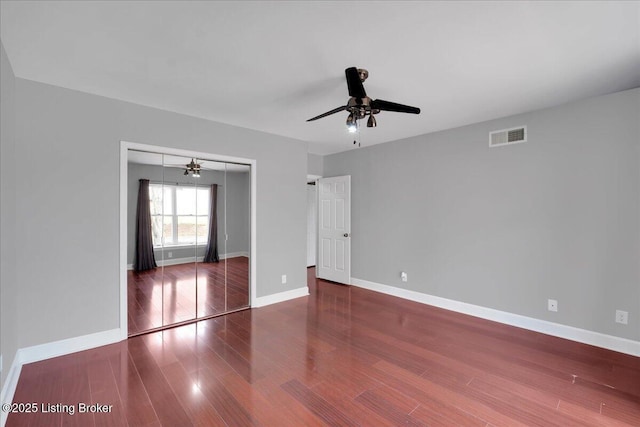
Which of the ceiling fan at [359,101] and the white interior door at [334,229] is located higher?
the ceiling fan at [359,101]

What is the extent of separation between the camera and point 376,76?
2.62 meters

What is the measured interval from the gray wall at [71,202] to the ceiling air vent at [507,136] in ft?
13.2

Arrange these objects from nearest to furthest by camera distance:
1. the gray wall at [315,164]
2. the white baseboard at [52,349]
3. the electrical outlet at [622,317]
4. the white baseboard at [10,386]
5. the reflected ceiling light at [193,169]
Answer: the white baseboard at [10,386]
the white baseboard at [52,349]
the electrical outlet at [622,317]
the reflected ceiling light at [193,169]
the gray wall at [315,164]

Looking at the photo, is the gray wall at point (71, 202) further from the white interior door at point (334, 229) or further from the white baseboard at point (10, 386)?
the white interior door at point (334, 229)

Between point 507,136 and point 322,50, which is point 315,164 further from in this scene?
point 322,50

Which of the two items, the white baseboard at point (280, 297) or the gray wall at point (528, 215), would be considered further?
the white baseboard at point (280, 297)

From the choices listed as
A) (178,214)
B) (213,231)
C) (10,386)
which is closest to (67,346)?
(10,386)

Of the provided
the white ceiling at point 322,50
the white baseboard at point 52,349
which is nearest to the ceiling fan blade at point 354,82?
the white ceiling at point 322,50

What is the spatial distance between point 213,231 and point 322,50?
278cm

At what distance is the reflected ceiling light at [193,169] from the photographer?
12.2 ft

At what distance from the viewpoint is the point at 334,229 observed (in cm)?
580

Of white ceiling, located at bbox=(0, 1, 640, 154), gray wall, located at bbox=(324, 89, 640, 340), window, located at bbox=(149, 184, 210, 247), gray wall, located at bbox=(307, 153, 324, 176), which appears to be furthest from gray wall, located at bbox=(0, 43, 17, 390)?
gray wall, located at bbox=(324, 89, 640, 340)

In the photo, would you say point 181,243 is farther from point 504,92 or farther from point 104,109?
point 504,92

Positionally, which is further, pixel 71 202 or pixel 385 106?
pixel 71 202
